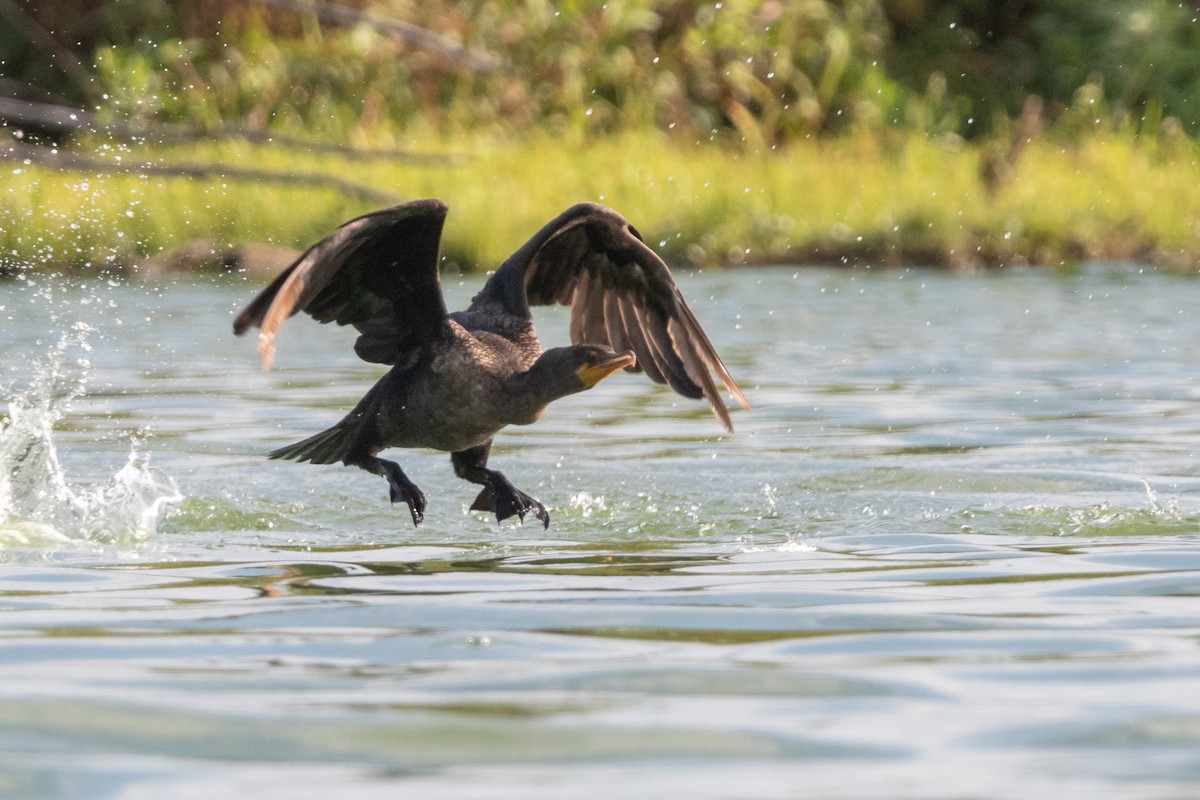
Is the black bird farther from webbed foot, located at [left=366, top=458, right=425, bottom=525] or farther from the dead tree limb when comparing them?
the dead tree limb

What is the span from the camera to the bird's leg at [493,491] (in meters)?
5.82

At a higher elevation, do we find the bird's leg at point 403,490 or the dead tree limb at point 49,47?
the dead tree limb at point 49,47

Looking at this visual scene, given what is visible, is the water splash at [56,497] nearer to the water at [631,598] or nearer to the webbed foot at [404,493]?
the water at [631,598]

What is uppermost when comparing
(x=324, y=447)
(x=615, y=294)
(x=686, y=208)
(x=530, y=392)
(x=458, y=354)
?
(x=686, y=208)

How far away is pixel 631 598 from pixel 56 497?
2223 mm

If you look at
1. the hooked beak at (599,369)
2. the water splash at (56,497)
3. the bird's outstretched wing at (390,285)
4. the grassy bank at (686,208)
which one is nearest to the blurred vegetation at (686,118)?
the grassy bank at (686,208)

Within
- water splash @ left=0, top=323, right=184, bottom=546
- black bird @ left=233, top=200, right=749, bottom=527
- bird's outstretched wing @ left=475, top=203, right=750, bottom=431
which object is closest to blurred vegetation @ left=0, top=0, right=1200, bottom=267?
bird's outstretched wing @ left=475, top=203, right=750, bottom=431

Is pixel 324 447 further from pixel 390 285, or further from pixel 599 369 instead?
pixel 599 369

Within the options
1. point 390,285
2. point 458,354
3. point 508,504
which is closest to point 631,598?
point 508,504

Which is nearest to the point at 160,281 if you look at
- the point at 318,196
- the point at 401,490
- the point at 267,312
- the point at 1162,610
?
the point at 318,196

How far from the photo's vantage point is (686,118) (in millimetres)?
17688

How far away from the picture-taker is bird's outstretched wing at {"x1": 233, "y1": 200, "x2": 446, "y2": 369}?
5.42 meters

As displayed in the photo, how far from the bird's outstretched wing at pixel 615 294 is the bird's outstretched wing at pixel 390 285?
373 millimetres

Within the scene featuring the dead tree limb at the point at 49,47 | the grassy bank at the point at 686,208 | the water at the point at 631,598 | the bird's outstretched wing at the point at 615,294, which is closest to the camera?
the water at the point at 631,598
